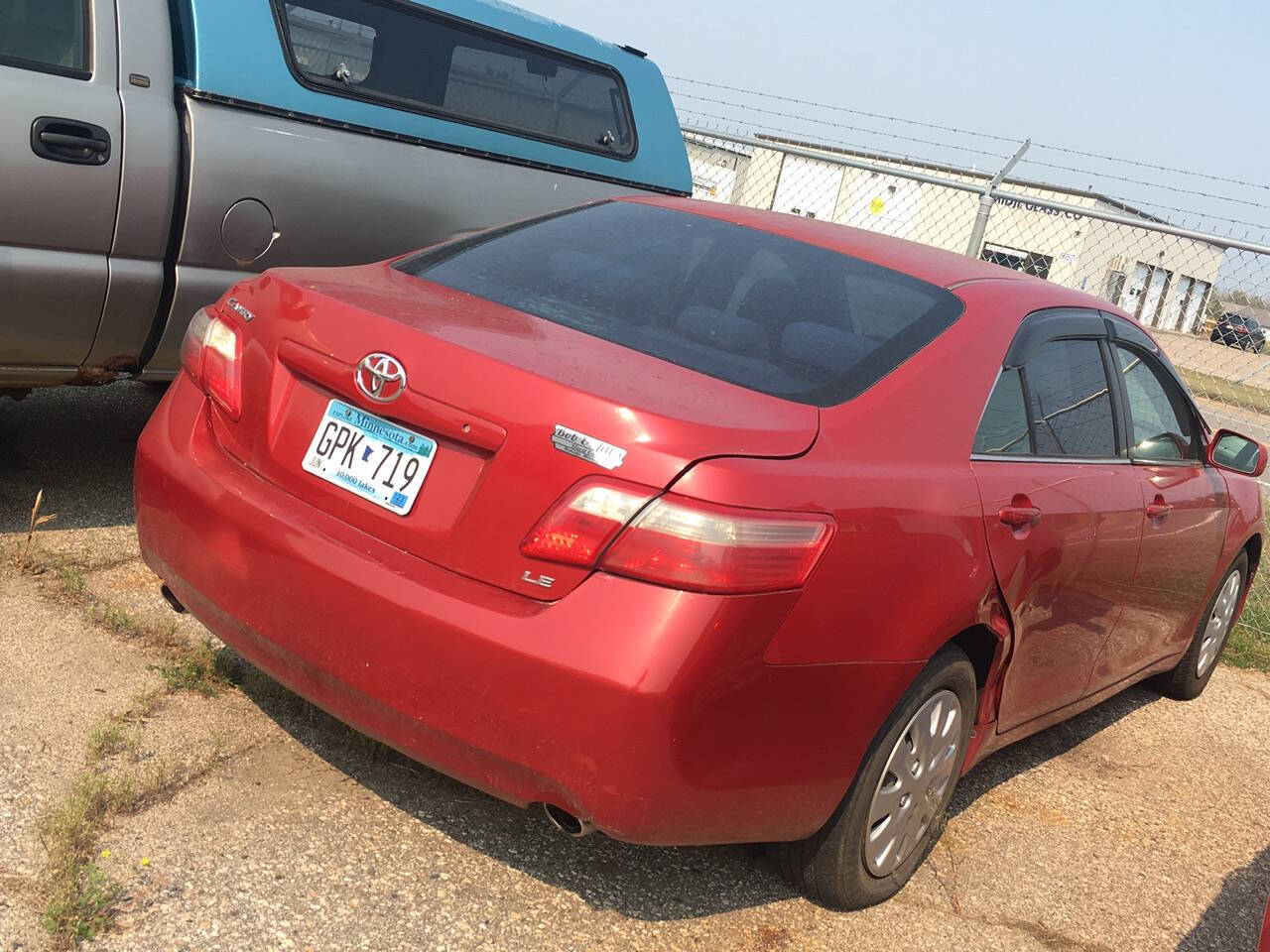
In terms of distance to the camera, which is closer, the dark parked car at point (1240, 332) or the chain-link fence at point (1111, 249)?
the chain-link fence at point (1111, 249)

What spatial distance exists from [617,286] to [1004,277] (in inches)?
43.4

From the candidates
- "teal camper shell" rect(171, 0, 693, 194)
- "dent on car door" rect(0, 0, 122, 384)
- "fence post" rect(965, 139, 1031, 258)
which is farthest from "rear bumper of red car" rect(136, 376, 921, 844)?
"fence post" rect(965, 139, 1031, 258)

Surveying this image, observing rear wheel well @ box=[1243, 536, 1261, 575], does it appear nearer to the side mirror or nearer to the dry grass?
the side mirror

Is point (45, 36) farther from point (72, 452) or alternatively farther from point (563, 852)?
point (563, 852)

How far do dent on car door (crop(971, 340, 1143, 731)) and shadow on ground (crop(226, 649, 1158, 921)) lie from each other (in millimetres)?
861

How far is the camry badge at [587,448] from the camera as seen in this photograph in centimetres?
243

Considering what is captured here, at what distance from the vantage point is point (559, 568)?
2.46 meters

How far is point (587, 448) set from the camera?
2443 millimetres

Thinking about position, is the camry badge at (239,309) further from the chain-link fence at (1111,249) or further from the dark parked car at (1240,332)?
the dark parked car at (1240,332)

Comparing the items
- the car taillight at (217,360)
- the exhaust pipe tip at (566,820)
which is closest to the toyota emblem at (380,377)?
the car taillight at (217,360)

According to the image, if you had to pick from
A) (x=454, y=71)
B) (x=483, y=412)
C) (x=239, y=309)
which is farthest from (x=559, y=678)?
(x=454, y=71)

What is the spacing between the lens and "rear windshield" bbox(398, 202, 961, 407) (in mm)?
2898

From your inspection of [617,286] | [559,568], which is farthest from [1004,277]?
[559,568]

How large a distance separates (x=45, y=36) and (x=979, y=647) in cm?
333
